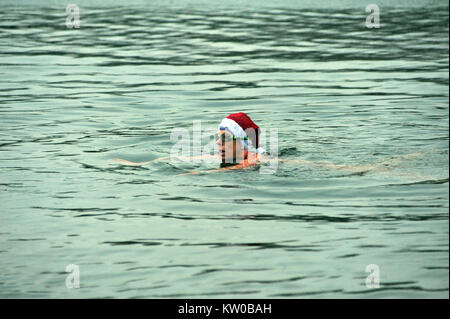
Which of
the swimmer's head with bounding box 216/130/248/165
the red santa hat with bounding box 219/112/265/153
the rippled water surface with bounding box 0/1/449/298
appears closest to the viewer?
the rippled water surface with bounding box 0/1/449/298

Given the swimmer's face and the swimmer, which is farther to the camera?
the swimmer's face

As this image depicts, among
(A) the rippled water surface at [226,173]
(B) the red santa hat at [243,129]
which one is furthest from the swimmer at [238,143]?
(A) the rippled water surface at [226,173]

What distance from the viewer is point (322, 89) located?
14969mm

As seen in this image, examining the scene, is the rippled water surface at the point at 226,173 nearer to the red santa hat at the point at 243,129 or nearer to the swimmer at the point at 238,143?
the swimmer at the point at 238,143

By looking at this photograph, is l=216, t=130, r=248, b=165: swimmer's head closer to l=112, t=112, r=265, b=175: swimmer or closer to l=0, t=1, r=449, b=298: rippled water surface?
l=112, t=112, r=265, b=175: swimmer

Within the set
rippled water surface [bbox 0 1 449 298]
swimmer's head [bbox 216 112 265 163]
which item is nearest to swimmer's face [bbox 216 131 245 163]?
swimmer's head [bbox 216 112 265 163]

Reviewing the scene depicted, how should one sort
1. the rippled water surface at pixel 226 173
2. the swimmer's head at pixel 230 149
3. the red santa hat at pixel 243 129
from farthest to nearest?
1. the swimmer's head at pixel 230 149
2. the red santa hat at pixel 243 129
3. the rippled water surface at pixel 226 173

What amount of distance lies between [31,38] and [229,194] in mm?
13863

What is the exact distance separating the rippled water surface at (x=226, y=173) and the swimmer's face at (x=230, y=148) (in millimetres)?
341

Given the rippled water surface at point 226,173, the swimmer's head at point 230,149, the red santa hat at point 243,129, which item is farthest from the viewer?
the swimmer's head at point 230,149

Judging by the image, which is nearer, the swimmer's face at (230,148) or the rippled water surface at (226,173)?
the rippled water surface at (226,173)

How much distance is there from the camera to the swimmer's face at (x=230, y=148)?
9.80 meters

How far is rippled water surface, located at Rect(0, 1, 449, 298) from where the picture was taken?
642 centimetres

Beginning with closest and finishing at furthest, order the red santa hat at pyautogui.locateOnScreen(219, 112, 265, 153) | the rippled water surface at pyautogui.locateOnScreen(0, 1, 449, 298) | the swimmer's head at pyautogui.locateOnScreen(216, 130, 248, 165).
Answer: the rippled water surface at pyautogui.locateOnScreen(0, 1, 449, 298) → the red santa hat at pyautogui.locateOnScreen(219, 112, 265, 153) → the swimmer's head at pyautogui.locateOnScreen(216, 130, 248, 165)
